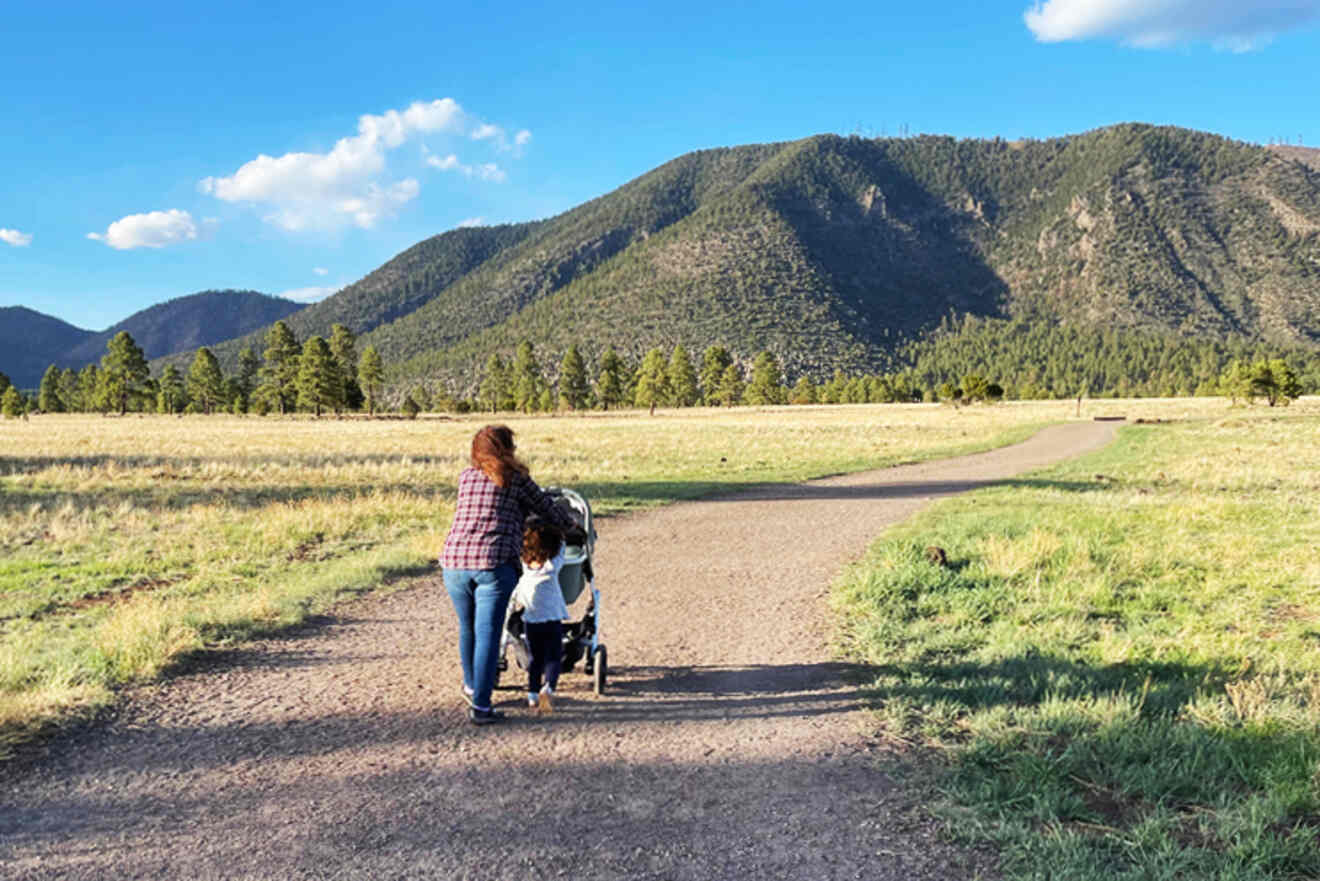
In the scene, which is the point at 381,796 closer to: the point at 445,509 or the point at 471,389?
the point at 445,509

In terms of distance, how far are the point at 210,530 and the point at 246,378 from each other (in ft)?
338

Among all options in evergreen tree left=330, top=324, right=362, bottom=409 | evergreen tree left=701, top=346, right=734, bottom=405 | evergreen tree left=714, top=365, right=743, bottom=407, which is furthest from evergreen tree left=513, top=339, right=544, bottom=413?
evergreen tree left=714, top=365, right=743, bottom=407

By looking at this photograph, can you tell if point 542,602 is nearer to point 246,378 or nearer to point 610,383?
point 610,383

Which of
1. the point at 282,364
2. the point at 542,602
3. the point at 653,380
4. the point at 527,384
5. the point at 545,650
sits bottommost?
the point at 545,650

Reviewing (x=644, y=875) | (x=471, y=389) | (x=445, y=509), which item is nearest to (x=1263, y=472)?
(x=445, y=509)

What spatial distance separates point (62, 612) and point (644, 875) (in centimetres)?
889

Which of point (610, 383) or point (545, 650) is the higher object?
point (610, 383)

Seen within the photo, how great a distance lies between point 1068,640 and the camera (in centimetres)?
673

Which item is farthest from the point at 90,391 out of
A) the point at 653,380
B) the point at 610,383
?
the point at 653,380

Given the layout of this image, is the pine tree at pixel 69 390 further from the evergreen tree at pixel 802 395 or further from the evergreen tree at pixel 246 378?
the evergreen tree at pixel 802 395

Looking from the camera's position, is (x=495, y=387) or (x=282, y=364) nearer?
(x=282, y=364)

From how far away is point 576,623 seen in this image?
19.3 ft

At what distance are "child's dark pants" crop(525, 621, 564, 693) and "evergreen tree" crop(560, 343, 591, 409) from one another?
317ft

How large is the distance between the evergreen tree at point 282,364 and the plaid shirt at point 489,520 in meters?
88.9
